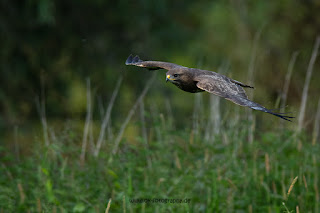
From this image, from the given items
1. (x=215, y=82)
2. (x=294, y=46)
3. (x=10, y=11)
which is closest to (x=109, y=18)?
(x=10, y=11)

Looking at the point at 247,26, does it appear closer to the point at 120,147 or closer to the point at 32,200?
the point at 120,147

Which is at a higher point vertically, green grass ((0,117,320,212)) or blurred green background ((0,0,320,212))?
blurred green background ((0,0,320,212))

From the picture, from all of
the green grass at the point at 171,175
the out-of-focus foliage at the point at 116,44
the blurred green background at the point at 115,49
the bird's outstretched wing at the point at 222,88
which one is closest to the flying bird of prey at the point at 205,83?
the bird's outstretched wing at the point at 222,88

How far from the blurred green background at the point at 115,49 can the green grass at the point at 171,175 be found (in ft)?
6.85

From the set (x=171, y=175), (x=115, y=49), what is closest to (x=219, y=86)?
(x=171, y=175)

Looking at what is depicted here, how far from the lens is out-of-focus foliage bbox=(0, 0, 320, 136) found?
6676 millimetres

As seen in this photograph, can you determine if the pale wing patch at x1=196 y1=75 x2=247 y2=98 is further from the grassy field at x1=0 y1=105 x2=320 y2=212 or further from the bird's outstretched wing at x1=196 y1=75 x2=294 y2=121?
the grassy field at x1=0 y1=105 x2=320 y2=212

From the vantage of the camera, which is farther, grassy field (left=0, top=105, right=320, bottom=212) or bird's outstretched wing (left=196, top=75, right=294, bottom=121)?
grassy field (left=0, top=105, right=320, bottom=212)

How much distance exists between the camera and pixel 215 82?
2531 millimetres

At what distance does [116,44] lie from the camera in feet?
23.9

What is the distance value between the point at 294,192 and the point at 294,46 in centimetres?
514

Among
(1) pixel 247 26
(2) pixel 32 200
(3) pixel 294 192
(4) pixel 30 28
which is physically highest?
(1) pixel 247 26

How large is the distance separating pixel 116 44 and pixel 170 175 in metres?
3.97

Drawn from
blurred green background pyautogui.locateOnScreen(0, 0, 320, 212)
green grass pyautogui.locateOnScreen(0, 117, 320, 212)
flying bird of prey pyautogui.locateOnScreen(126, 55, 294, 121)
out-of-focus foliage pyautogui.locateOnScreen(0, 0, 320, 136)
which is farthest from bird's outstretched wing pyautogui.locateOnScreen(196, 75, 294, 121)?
out-of-focus foliage pyautogui.locateOnScreen(0, 0, 320, 136)
